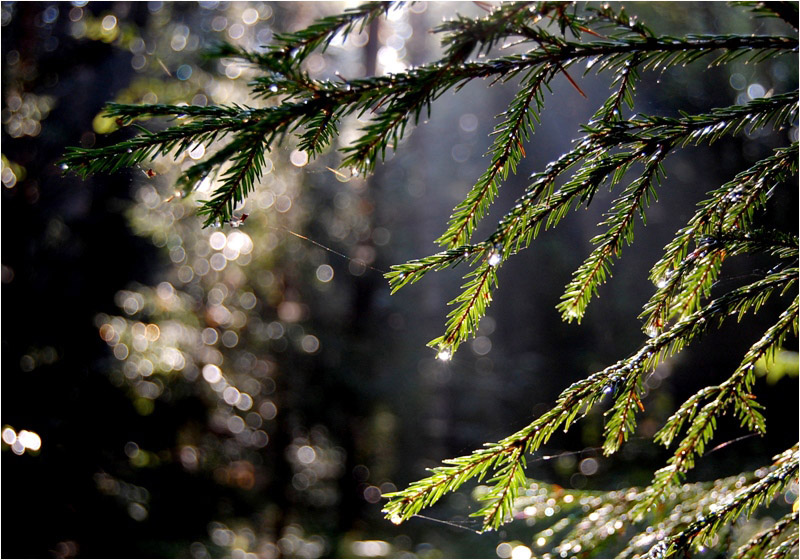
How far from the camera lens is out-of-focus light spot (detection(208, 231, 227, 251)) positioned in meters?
7.70

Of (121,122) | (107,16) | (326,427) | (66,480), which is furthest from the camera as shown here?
(326,427)

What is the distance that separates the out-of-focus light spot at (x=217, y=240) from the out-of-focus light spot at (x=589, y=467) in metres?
6.33

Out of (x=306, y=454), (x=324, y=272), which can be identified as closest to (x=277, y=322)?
(x=324, y=272)

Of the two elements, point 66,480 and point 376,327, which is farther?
point 376,327

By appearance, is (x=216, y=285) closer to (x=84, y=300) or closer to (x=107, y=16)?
(x=84, y=300)

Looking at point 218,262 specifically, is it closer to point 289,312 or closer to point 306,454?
point 289,312

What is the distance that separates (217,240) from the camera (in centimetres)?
783

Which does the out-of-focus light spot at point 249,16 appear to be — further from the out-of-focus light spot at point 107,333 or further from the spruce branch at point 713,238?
the spruce branch at point 713,238

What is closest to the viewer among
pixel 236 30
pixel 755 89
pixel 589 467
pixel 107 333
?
pixel 755 89

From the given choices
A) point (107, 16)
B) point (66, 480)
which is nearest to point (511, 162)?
point (66, 480)

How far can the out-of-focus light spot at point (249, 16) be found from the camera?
6.68 meters

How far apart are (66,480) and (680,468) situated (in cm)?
531

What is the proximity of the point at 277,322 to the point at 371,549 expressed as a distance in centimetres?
407

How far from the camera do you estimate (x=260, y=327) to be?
880cm
